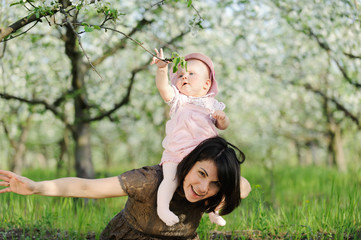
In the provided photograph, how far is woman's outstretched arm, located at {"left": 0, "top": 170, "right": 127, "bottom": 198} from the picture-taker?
2.48 meters

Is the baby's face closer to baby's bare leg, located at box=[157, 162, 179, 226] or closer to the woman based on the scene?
the woman

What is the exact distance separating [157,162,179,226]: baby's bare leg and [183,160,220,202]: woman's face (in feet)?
0.31

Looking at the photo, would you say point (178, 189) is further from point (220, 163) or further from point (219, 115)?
point (219, 115)

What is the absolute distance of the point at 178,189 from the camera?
111 inches

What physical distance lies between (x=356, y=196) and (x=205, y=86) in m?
2.13

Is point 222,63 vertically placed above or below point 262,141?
above

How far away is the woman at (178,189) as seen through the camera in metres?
2.60

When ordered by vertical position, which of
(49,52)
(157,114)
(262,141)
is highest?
(49,52)

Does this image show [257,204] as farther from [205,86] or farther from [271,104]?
[271,104]

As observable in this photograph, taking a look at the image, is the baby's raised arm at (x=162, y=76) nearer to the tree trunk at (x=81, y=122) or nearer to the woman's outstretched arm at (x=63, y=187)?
the woman's outstretched arm at (x=63, y=187)

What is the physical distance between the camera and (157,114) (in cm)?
1480

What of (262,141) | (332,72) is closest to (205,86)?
(332,72)

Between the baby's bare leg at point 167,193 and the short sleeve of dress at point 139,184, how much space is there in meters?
0.13

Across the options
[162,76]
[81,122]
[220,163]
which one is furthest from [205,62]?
[81,122]
